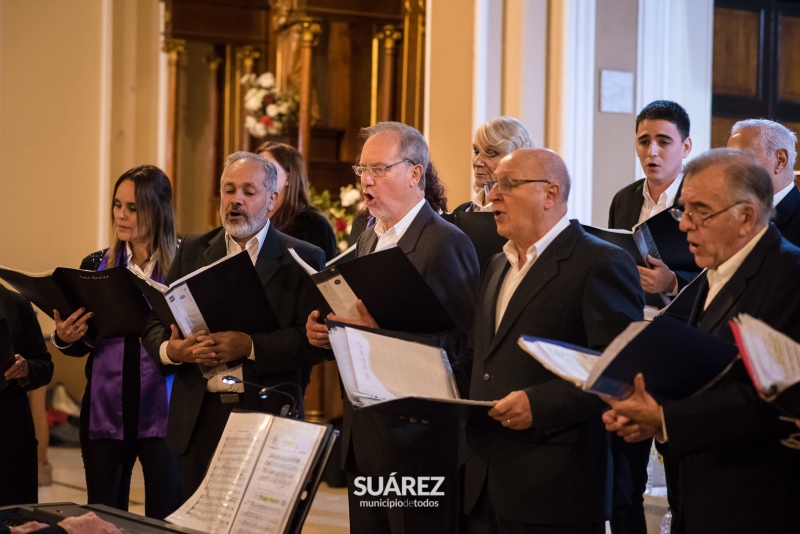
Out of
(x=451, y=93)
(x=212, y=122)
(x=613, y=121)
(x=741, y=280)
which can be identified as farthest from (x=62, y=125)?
(x=741, y=280)

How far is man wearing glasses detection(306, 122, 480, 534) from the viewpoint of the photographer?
118 inches

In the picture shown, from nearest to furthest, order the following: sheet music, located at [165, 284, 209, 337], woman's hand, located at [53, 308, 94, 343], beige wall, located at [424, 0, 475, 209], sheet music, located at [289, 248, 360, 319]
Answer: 1. sheet music, located at [289, 248, 360, 319]
2. sheet music, located at [165, 284, 209, 337]
3. woman's hand, located at [53, 308, 94, 343]
4. beige wall, located at [424, 0, 475, 209]

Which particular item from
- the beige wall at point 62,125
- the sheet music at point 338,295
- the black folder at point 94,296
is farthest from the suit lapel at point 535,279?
the beige wall at point 62,125

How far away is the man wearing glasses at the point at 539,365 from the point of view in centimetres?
254

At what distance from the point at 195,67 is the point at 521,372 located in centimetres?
719

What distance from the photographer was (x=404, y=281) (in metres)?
2.78

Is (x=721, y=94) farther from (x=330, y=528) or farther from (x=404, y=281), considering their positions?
(x=404, y=281)

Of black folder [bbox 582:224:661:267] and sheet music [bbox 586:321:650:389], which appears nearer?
sheet music [bbox 586:321:650:389]

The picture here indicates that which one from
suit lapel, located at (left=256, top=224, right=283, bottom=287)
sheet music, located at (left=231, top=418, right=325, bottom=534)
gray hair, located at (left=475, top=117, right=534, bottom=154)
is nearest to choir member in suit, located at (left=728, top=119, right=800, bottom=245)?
gray hair, located at (left=475, top=117, right=534, bottom=154)

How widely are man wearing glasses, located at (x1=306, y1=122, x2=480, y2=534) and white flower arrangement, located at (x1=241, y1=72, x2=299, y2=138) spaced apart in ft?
14.0

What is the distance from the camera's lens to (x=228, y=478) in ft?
8.27

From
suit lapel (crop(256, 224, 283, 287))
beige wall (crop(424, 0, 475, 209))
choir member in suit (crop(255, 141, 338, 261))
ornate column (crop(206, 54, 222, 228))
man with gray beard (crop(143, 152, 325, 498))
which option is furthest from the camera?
ornate column (crop(206, 54, 222, 228))

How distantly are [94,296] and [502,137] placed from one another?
150 centimetres

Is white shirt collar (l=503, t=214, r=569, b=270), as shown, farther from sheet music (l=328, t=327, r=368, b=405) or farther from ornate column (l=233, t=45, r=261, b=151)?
ornate column (l=233, t=45, r=261, b=151)
